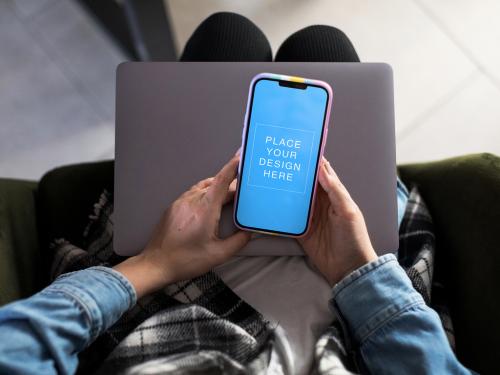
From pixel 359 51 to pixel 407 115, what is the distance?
21 centimetres

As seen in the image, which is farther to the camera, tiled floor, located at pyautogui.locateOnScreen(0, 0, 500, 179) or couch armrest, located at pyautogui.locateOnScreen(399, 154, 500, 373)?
tiled floor, located at pyautogui.locateOnScreen(0, 0, 500, 179)

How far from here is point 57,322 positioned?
1.44ft

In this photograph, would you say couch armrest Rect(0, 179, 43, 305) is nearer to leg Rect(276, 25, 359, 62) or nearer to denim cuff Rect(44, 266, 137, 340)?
denim cuff Rect(44, 266, 137, 340)

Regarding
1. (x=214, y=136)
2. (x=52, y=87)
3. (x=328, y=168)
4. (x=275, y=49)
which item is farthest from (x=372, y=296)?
(x=52, y=87)

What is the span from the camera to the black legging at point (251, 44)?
724 mm

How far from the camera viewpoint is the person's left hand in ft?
1.72

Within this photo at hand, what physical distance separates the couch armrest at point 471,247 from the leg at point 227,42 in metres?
0.36

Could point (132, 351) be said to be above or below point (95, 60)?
below

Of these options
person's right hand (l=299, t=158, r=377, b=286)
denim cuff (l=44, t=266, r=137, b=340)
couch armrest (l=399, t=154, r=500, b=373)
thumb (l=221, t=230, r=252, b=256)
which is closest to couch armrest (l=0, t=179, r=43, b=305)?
denim cuff (l=44, t=266, r=137, b=340)

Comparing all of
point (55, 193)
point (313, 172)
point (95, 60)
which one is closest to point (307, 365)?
point (313, 172)

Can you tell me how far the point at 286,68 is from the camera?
560mm

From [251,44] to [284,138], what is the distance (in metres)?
0.29

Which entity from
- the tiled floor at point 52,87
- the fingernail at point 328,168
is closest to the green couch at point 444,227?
the fingernail at point 328,168

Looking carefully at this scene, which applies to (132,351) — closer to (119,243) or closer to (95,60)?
(119,243)
